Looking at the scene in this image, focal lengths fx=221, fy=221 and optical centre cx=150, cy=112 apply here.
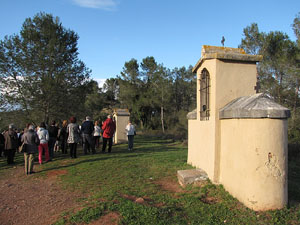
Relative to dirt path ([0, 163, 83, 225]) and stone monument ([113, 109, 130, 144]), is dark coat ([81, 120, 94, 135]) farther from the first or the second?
stone monument ([113, 109, 130, 144])

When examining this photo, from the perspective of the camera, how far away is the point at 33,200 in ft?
16.1

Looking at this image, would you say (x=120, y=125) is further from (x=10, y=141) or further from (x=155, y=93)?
(x=155, y=93)

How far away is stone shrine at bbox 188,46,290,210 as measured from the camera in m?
4.02

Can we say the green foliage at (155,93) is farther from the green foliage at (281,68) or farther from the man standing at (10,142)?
the man standing at (10,142)

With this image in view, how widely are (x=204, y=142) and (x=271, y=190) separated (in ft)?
7.22

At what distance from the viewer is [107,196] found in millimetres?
4707

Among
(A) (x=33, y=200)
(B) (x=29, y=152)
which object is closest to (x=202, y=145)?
(A) (x=33, y=200)

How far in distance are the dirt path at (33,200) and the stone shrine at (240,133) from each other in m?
3.30

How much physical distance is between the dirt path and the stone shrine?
330 cm

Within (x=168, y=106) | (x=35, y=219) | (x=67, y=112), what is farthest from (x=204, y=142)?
(x=168, y=106)

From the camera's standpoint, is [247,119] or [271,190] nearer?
[271,190]

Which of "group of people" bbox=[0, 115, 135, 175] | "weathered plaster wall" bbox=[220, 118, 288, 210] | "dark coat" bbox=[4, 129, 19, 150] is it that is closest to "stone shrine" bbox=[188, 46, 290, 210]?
"weathered plaster wall" bbox=[220, 118, 288, 210]

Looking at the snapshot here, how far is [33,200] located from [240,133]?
4681mm

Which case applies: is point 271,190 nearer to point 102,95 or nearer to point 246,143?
point 246,143
